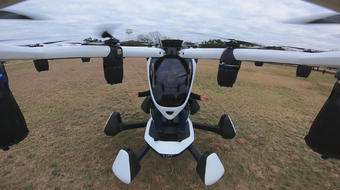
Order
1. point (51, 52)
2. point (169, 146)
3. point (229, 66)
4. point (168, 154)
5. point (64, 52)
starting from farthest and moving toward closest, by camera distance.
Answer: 1. point (169, 146)
2. point (168, 154)
3. point (229, 66)
4. point (64, 52)
5. point (51, 52)

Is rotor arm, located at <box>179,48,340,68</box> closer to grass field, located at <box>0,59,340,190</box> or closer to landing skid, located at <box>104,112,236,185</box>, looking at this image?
landing skid, located at <box>104,112,236,185</box>

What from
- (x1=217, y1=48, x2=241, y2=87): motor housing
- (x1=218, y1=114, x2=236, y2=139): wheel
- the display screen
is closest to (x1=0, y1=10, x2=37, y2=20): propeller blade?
the display screen

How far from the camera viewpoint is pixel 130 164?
9.15ft

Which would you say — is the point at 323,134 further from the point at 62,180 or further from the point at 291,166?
the point at 62,180

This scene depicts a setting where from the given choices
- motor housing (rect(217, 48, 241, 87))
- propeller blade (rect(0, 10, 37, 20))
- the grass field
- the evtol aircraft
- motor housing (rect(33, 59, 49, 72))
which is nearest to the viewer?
propeller blade (rect(0, 10, 37, 20))

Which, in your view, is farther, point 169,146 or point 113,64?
point 169,146

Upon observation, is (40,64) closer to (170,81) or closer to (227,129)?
(170,81)

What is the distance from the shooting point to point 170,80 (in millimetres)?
2846

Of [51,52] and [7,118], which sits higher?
[51,52]

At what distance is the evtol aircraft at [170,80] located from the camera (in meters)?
1.54

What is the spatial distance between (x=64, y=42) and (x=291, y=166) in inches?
220

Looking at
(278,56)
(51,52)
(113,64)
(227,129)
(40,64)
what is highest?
(278,56)

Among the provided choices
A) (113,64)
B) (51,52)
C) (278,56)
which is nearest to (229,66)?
(278,56)

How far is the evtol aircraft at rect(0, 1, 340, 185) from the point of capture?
60.8 inches
